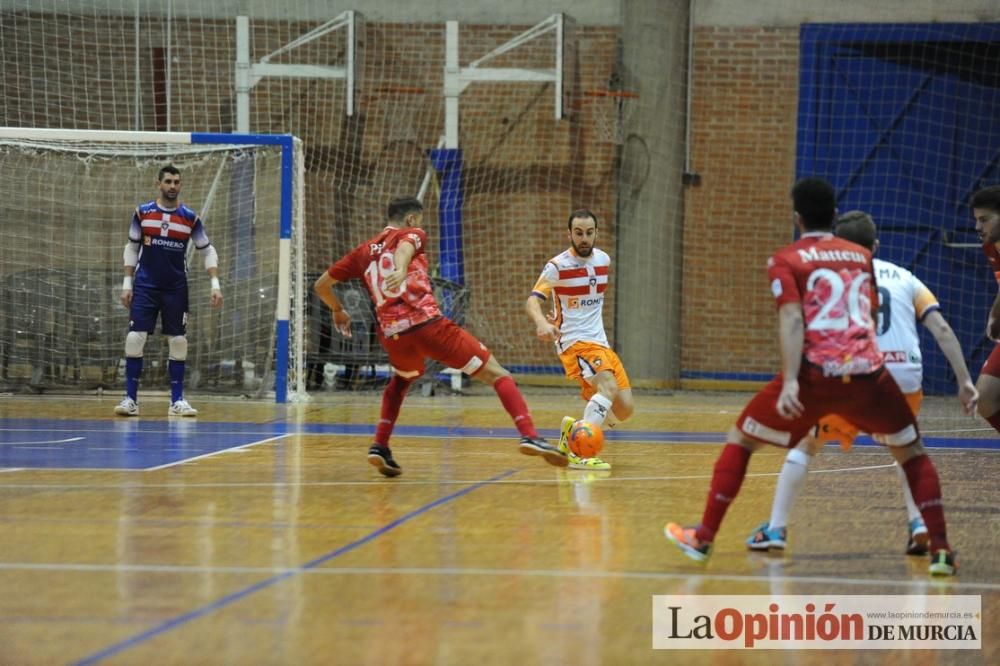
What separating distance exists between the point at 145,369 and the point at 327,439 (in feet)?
18.9

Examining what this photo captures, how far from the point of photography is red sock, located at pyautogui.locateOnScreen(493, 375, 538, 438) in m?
7.68

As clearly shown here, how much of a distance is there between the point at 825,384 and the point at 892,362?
3.52 feet

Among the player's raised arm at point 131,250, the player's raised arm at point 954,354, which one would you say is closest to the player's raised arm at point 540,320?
the player's raised arm at point 954,354

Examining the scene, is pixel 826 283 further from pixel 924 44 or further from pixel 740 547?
pixel 924 44

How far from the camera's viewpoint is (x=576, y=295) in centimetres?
907

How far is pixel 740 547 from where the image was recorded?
566cm

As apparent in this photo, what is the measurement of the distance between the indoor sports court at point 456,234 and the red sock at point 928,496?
108 centimetres

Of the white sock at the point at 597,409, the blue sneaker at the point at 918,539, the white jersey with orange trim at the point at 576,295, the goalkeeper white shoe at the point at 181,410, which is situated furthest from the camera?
the goalkeeper white shoe at the point at 181,410

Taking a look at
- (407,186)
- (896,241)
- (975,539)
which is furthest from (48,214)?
(975,539)

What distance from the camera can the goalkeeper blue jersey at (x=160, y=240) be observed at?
12.3 metres

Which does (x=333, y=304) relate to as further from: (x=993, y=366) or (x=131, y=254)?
(x=131, y=254)

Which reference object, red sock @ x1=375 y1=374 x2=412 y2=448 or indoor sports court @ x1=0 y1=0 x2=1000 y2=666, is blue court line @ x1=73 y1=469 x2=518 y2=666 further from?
red sock @ x1=375 y1=374 x2=412 y2=448

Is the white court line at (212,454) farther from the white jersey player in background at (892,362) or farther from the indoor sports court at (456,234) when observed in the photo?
the white jersey player in background at (892,362)

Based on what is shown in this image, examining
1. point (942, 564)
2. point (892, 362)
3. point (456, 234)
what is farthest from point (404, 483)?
point (456, 234)
